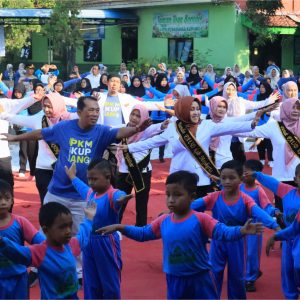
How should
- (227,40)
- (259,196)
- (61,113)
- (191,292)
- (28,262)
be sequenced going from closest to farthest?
(28,262), (191,292), (259,196), (61,113), (227,40)

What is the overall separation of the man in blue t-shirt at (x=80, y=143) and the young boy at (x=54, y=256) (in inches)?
→ 66.1

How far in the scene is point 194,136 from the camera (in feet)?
22.5

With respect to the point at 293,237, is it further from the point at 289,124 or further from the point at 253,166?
the point at 289,124

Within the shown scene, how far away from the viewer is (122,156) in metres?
8.41

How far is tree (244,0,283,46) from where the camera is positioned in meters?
26.8

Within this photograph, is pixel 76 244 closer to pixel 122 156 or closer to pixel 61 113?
pixel 61 113

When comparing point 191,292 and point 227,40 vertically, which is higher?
point 227,40

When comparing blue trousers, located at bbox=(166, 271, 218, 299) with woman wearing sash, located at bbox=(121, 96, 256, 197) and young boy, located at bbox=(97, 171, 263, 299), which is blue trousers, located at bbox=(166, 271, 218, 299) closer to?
young boy, located at bbox=(97, 171, 263, 299)

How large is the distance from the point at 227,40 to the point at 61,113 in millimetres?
21653

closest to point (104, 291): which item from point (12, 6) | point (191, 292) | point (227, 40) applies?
point (191, 292)

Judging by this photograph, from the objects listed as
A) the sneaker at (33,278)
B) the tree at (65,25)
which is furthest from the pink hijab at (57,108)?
the tree at (65,25)

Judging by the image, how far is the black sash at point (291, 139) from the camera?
712cm

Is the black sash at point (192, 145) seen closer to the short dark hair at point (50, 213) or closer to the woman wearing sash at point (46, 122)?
the woman wearing sash at point (46, 122)

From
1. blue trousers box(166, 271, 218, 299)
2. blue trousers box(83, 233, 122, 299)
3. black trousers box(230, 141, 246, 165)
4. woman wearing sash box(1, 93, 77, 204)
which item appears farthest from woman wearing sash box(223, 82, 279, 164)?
blue trousers box(166, 271, 218, 299)
